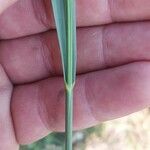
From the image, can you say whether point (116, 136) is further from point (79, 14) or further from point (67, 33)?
point (67, 33)

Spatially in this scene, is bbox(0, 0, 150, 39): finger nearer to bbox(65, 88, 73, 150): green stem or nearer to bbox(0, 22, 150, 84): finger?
bbox(0, 22, 150, 84): finger

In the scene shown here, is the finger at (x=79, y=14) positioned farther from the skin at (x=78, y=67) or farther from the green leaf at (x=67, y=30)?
the green leaf at (x=67, y=30)

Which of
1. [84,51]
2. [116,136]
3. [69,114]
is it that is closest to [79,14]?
[84,51]

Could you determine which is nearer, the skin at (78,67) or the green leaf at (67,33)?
the green leaf at (67,33)

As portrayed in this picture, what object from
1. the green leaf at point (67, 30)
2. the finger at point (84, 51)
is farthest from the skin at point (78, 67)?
the green leaf at point (67, 30)

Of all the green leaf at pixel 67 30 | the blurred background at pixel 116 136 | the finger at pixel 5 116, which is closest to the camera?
the green leaf at pixel 67 30

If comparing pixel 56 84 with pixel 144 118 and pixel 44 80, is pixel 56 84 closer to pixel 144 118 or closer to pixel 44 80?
pixel 44 80

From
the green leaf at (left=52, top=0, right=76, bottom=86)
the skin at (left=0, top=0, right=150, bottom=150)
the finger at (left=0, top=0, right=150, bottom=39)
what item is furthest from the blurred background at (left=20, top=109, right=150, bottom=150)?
the green leaf at (left=52, top=0, right=76, bottom=86)
